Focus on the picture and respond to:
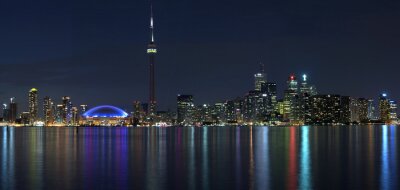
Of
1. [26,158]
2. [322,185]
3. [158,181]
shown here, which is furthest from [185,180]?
[26,158]

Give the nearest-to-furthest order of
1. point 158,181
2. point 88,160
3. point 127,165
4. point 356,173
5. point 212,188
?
point 212,188 < point 158,181 < point 356,173 < point 127,165 < point 88,160

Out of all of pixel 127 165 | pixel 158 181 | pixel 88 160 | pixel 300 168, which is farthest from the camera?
pixel 88 160

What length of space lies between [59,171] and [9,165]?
831 centimetres

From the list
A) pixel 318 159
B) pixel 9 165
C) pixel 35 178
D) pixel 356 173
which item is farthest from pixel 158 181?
pixel 318 159

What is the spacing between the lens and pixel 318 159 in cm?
→ 5675

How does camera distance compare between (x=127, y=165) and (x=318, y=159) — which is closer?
(x=127, y=165)

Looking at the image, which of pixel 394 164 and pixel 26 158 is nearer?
pixel 394 164

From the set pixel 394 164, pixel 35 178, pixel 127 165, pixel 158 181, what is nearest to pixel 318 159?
pixel 394 164

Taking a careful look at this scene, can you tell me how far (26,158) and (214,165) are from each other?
21105 mm

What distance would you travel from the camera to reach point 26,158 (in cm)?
5916

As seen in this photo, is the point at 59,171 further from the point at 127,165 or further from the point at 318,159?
the point at 318,159

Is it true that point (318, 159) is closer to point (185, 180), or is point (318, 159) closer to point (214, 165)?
point (214, 165)

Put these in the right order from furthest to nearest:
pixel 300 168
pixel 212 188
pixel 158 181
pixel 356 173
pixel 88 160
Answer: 1. pixel 88 160
2. pixel 300 168
3. pixel 356 173
4. pixel 158 181
5. pixel 212 188

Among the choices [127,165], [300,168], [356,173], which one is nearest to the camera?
[356,173]
